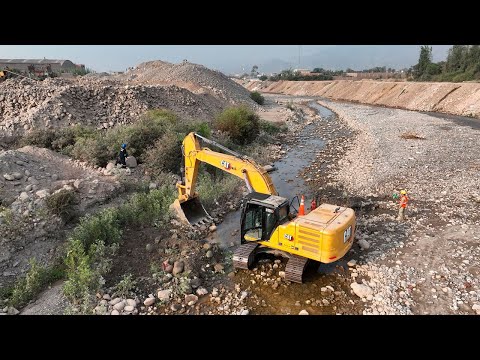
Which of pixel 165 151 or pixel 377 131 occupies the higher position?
pixel 165 151

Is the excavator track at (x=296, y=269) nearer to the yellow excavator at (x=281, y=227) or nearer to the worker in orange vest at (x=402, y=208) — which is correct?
the yellow excavator at (x=281, y=227)


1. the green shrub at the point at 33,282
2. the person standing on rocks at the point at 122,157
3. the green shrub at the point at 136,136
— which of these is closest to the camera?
the green shrub at the point at 33,282

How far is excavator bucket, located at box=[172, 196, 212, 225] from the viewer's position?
9.47 metres

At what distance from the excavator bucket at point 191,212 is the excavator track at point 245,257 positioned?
2171mm

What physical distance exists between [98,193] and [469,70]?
48172mm

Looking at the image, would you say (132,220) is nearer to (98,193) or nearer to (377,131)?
(98,193)

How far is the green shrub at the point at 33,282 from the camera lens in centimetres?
663

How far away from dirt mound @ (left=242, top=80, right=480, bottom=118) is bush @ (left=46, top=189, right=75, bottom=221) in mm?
31243

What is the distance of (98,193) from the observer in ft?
35.3

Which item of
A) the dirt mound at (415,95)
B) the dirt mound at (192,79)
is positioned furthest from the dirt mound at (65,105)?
the dirt mound at (415,95)

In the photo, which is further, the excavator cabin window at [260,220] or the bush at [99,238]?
the excavator cabin window at [260,220]

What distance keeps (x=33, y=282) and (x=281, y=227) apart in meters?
5.15

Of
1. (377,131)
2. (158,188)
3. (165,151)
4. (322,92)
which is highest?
(165,151)
